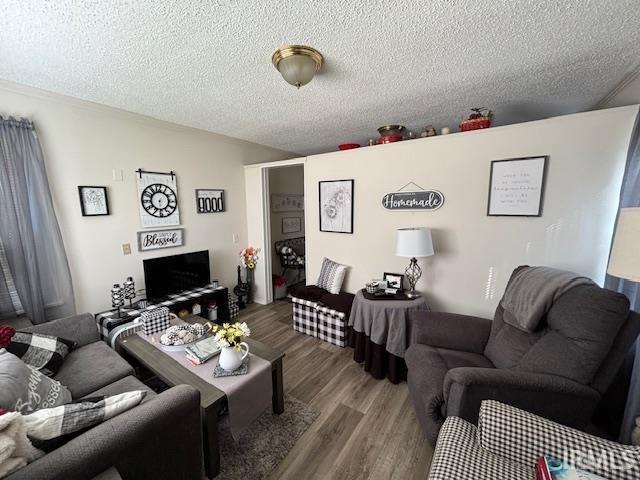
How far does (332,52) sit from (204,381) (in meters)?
2.14

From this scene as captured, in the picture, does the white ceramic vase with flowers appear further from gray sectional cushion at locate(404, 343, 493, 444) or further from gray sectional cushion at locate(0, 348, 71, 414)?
gray sectional cushion at locate(404, 343, 493, 444)

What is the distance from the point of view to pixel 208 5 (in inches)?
44.9

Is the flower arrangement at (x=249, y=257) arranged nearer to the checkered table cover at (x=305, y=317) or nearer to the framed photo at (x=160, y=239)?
the framed photo at (x=160, y=239)

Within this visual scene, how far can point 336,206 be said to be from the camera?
9.93 ft

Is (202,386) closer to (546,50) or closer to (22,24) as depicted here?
(22,24)

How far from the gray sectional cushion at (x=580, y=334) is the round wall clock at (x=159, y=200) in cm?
345

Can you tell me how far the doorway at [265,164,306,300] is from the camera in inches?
166

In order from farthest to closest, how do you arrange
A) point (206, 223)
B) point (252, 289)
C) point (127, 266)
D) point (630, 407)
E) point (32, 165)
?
point (252, 289) → point (206, 223) → point (127, 266) → point (32, 165) → point (630, 407)

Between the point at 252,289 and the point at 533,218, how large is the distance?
3.53m

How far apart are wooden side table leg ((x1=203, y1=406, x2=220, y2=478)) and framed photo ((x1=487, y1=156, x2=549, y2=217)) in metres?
2.52

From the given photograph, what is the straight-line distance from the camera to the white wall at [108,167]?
2.12m

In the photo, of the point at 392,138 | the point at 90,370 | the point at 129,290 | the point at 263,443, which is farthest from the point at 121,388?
the point at 392,138

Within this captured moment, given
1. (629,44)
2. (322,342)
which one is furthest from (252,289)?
(629,44)

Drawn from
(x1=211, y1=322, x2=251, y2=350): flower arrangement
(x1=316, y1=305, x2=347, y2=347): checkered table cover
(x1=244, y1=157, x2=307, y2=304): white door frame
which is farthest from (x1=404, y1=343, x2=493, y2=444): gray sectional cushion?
(x1=244, y1=157, x2=307, y2=304): white door frame
